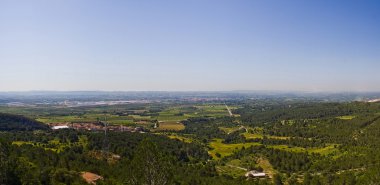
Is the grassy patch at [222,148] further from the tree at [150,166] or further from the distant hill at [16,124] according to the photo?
the tree at [150,166]

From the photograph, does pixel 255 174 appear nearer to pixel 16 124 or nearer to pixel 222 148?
pixel 222 148

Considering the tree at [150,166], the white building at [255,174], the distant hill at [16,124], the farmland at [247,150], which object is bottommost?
the white building at [255,174]

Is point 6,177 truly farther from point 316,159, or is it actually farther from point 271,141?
point 271,141

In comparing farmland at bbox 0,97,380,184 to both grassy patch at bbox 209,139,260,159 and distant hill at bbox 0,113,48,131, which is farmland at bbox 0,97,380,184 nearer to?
grassy patch at bbox 209,139,260,159

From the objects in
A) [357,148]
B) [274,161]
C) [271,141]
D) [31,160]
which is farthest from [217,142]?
[31,160]

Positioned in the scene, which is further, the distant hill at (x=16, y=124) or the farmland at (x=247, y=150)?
the distant hill at (x=16, y=124)

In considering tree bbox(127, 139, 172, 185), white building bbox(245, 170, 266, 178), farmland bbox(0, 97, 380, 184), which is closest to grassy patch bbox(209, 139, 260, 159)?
farmland bbox(0, 97, 380, 184)

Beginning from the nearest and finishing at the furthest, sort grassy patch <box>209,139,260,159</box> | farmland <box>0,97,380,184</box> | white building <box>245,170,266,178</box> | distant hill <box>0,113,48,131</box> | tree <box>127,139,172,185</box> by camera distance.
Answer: tree <box>127,139,172,185</box>
farmland <box>0,97,380,184</box>
white building <box>245,170,266,178</box>
grassy patch <box>209,139,260,159</box>
distant hill <box>0,113,48,131</box>

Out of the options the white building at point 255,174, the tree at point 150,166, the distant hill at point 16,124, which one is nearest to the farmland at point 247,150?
the white building at point 255,174

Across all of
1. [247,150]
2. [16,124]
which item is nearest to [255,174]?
[247,150]
